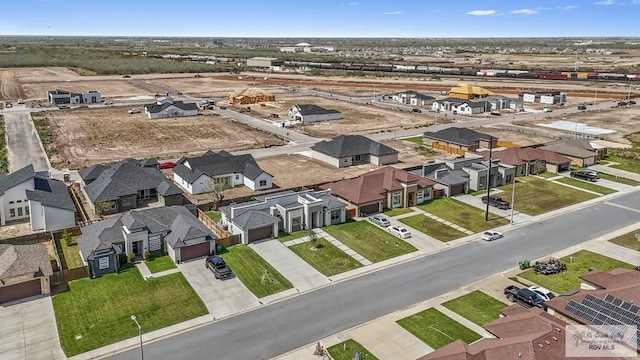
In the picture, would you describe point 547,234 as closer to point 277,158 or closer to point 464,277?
point 464,277

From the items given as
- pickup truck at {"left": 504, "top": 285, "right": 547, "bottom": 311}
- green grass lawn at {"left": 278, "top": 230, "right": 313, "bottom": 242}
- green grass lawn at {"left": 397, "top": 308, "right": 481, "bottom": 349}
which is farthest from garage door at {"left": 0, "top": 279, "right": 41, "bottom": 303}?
pickup truck at {"left": 504, "top": 285, "right": 547, "bottom": 311}

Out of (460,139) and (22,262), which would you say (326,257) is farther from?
(460,139)

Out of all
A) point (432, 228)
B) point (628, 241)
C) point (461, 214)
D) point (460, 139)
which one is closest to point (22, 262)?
point (432, 228)

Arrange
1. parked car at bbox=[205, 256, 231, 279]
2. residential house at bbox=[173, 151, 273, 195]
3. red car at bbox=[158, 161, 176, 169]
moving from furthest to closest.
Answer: red car at bbox=[158, 161, 176, 169] → residential house at bbox=[173, 151, 273, 195] → parked car at bbox=[205, 256, 231, 279]

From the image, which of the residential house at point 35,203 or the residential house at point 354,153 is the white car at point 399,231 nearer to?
the residential house at point 354,153

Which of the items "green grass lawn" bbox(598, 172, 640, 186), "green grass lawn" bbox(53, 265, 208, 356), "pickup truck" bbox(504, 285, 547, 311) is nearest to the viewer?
"green grass lawn" bbox(53, 265, 208, 356)

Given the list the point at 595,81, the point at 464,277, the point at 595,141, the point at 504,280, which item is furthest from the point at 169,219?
the point at 595,81

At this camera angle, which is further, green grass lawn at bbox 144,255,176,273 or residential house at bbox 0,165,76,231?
residential house at bbox 0,165,76,231

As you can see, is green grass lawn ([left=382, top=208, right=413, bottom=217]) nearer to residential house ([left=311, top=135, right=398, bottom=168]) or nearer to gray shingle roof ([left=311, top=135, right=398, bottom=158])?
residential house ([left=311, top=135, right=398, bottom=168])
